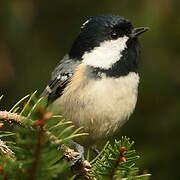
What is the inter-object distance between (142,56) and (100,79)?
114 cm

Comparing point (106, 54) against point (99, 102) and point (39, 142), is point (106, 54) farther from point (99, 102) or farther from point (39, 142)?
point (39, 142)

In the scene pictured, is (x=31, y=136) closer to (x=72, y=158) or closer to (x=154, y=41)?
(x=72, y=158)

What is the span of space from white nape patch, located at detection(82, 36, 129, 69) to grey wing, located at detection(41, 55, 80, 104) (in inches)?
5.9

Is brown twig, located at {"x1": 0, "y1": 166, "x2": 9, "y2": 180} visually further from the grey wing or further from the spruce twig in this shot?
the grey wing

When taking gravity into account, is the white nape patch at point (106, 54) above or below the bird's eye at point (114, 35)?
below

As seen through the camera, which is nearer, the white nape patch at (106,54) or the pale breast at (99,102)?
the pale breast at (99,102)

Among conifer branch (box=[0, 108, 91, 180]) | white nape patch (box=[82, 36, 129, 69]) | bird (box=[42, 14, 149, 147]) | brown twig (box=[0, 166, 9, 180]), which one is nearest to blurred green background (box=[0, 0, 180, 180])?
bird (box=[42, 14, 149, 147])

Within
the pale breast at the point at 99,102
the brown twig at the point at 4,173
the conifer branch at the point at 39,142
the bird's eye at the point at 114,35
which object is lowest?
the pale breast at the point at 99,102

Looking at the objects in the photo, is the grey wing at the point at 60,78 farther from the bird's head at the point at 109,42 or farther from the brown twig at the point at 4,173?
the brown twig at the point at 4,173

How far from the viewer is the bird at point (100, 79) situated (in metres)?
2.70

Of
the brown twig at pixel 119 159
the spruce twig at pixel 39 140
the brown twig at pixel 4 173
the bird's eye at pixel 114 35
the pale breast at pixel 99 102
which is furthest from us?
the bird's eye at pixel 114 35

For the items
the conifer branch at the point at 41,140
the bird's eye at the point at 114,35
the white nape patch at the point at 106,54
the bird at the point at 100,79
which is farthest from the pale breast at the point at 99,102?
the conifer branch at the point at 41,140

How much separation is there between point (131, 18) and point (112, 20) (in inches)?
32.3

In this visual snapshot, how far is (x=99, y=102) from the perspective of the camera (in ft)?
8.70
